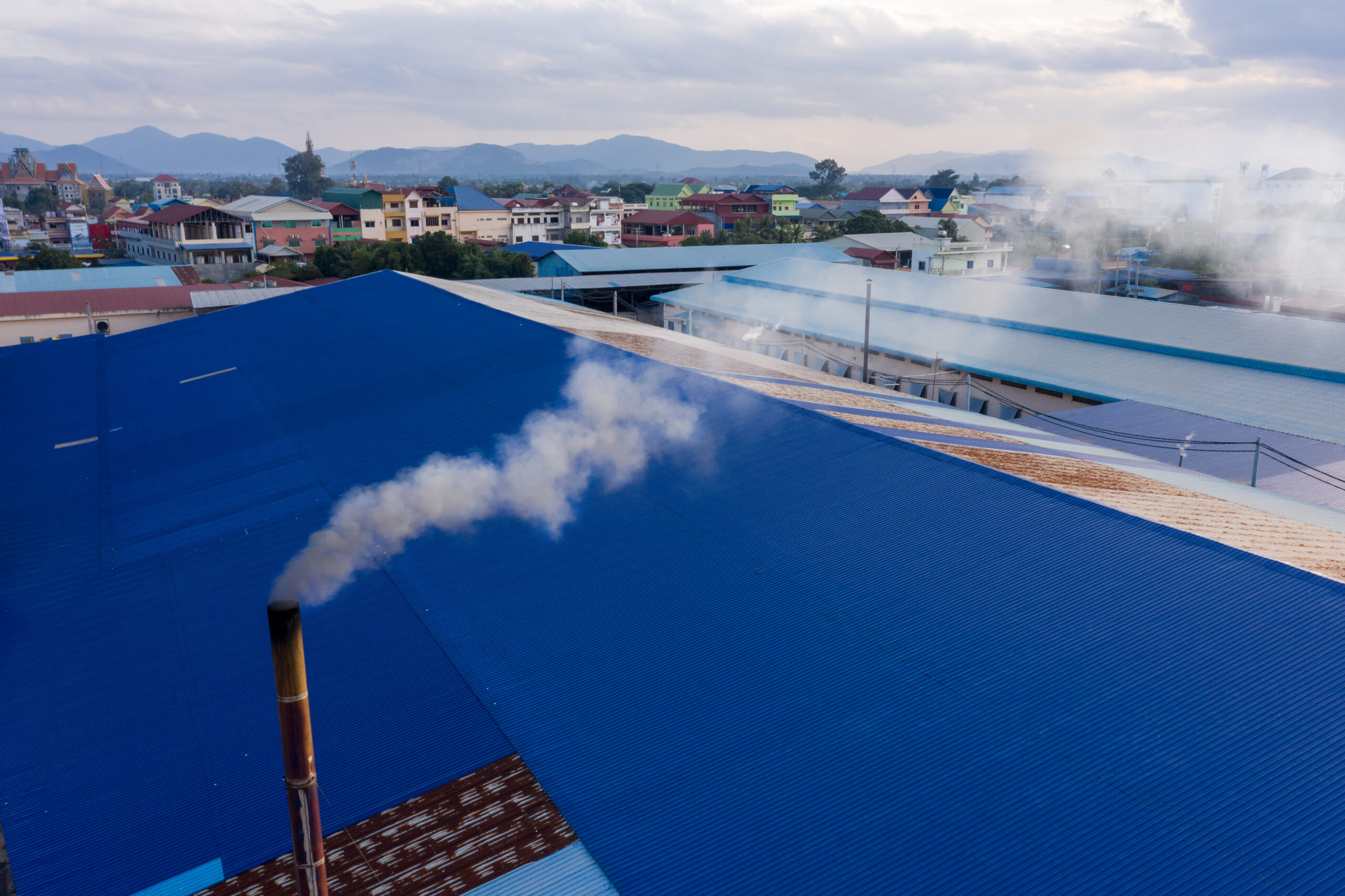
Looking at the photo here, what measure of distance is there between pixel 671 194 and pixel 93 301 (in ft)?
256

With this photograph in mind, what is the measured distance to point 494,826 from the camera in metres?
5.70

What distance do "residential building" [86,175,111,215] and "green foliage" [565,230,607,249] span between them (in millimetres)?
84143

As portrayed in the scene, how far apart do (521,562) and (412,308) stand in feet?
39.5

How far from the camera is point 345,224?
195ft

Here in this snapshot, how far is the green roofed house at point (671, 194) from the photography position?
89062mm

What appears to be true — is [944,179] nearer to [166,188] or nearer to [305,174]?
[305,174]

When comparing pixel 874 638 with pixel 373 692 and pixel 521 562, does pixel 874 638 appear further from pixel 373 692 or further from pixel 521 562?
pixel 373 692

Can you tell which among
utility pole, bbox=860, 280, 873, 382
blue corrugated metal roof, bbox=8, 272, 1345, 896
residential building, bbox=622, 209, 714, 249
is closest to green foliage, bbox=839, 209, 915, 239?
residential building, bbox=622, 209, 714, 249

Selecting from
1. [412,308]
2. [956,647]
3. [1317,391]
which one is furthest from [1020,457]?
[412,308]

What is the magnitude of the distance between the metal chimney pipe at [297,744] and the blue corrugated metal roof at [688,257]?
Result: 33.3 m

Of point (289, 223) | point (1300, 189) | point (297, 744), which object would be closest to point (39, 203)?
point (289, 223)

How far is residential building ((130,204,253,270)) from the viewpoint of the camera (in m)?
48.3

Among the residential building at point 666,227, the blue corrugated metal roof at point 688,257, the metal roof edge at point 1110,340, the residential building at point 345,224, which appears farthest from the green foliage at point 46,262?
the metal roof edge at point 1110,340

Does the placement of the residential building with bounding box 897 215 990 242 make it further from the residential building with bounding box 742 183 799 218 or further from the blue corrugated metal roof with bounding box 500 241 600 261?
the blue corrugated metal roof with bounding box 500 241 600 261
